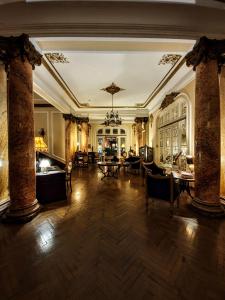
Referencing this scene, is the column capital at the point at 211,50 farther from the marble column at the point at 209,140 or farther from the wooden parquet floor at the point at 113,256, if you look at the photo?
the wooden parquet floor at the point at 113,256

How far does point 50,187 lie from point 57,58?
142 inches

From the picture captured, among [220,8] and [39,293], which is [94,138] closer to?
[220,8]

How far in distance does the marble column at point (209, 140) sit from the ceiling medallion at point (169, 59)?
4.64ft

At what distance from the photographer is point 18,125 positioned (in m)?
2.89

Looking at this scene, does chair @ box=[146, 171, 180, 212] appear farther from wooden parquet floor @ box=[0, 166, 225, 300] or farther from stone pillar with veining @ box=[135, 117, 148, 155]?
stone pillar with veining @ box=[135, 117, 148, 155]

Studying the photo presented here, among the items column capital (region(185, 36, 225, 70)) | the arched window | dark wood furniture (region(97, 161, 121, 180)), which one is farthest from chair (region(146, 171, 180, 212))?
dark wood furniture (region(97, 161, 121, 180))

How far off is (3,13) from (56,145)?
7.12 meters

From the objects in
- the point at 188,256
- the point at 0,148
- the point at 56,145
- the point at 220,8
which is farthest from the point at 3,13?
the point at 56,145

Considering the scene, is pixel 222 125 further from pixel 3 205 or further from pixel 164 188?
pixel 3 205

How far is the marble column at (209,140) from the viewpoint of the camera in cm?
302

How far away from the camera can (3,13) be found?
292 cm

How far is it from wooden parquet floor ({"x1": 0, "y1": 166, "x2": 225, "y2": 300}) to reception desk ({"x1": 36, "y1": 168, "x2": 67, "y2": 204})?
603 millimetres

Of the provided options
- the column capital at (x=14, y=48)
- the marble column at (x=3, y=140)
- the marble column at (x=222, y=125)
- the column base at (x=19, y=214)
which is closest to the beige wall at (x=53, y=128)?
the marble column at (x=3, y=140)

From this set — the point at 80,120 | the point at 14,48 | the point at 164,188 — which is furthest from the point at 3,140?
the point at 80,120
